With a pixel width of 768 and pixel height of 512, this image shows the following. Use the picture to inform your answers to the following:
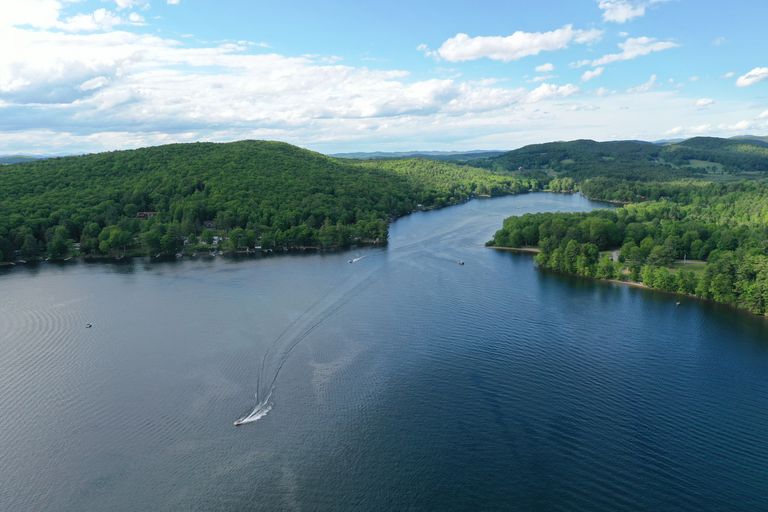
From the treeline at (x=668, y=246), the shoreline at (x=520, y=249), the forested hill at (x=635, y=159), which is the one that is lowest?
the shoreline at (x=520, y=249)

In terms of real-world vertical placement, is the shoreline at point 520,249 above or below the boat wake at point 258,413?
above

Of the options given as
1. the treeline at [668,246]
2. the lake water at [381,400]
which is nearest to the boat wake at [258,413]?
the lake water at [381,400]

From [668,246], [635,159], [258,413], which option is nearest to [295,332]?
[258,413]

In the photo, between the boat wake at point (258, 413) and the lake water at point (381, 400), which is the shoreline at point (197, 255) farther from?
the boat wake at point (258, 413)

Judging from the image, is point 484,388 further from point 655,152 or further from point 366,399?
point 655,152

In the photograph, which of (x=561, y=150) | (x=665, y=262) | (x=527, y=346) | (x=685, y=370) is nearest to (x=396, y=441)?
(x=527, y=346)

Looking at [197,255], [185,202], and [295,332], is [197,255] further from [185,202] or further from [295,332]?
[295,332]

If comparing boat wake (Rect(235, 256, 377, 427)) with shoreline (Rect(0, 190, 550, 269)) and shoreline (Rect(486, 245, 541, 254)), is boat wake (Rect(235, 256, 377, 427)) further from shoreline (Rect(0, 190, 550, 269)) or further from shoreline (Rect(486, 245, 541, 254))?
shoreline (Rect(486, 245, 541, 254))
